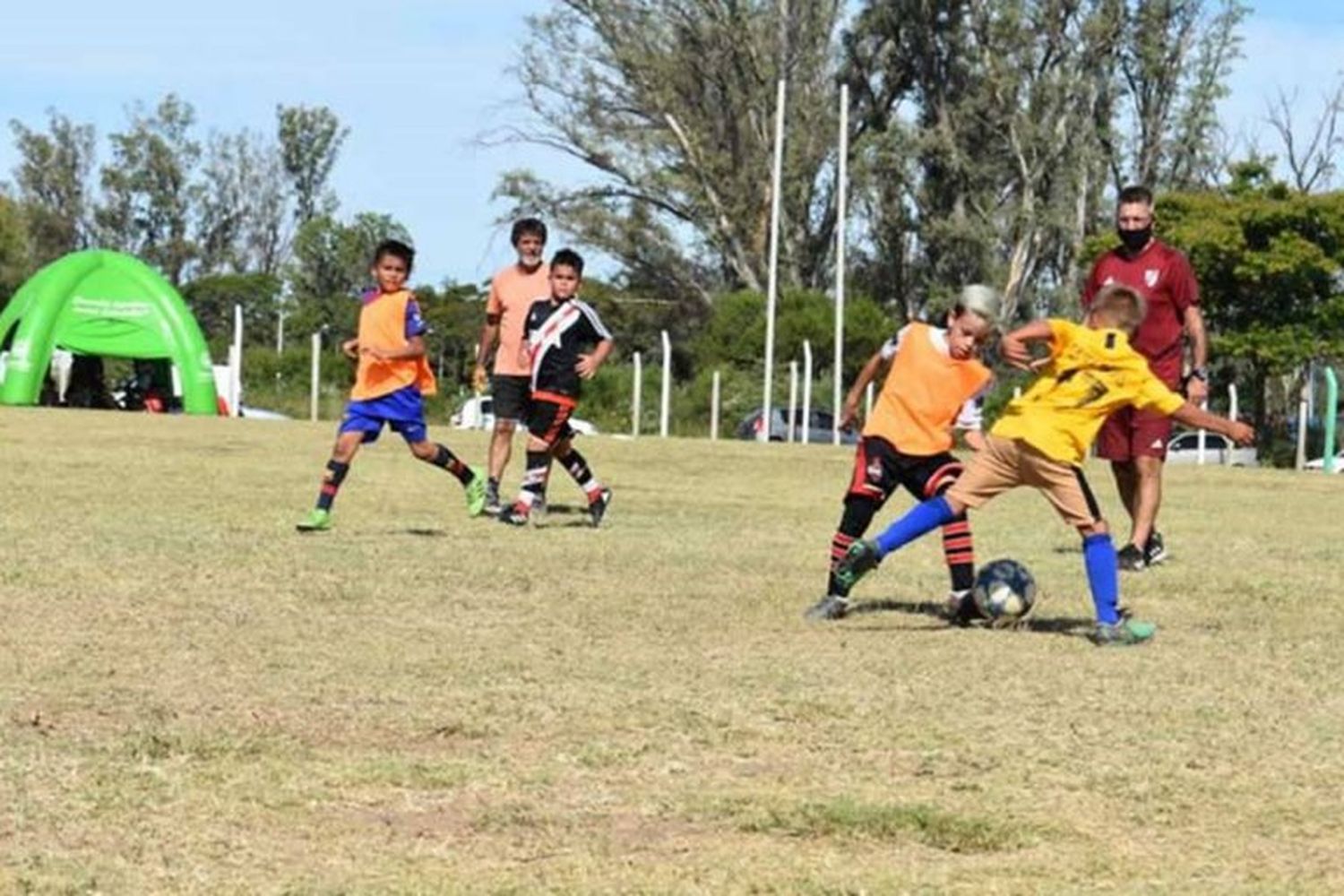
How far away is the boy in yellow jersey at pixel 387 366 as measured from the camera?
11.2m

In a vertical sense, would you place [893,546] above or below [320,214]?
below

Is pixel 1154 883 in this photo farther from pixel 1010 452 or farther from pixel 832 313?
pixel 832 313

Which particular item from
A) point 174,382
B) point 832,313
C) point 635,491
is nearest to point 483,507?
point 635,491

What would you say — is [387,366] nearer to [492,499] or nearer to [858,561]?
[492,499]

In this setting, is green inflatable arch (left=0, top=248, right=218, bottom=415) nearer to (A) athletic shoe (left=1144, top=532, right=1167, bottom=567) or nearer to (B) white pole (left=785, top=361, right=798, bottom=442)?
(B) white pole (left=785, top=361, right=798, bottom=442)

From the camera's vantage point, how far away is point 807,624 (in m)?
7.73

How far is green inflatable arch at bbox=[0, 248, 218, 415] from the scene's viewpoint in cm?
3531

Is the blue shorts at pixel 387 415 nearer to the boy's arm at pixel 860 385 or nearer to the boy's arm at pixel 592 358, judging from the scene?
the boy's arm at pixel 592 358

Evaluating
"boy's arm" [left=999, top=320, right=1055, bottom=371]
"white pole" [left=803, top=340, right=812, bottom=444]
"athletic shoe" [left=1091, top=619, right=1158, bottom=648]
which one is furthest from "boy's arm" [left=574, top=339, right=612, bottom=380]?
"white pole" [left=803, top=340, right=812, bottom=444]

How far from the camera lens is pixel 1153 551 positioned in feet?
34.6

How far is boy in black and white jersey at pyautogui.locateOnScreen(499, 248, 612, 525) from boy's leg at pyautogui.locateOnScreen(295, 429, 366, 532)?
1.00 meters

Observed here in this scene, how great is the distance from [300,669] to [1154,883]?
9.92ft

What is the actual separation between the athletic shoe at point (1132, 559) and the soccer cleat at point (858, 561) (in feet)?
9.06

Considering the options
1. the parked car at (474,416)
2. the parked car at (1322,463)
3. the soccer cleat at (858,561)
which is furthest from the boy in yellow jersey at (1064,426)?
the parked car at (474,416)
